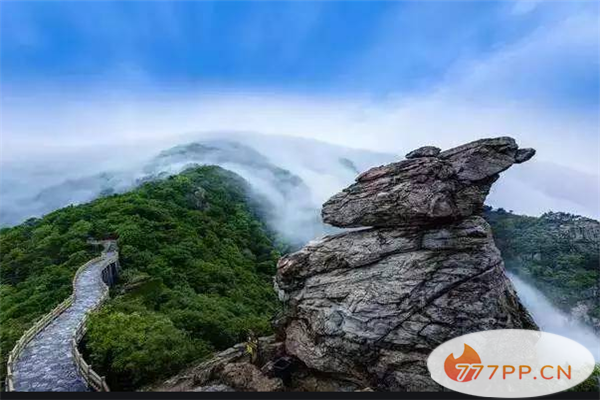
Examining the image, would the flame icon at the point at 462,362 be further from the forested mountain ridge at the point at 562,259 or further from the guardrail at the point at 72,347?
the forested mountain ridge at the point at 562,259

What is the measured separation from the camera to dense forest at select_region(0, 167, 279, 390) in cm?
1812

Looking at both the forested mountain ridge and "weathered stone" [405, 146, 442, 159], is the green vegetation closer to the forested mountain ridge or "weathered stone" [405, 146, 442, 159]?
the forested mountain ridge

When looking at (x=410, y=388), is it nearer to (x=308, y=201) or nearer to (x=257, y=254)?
(x=257, y=254)

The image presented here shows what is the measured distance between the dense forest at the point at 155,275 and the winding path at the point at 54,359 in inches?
31.5

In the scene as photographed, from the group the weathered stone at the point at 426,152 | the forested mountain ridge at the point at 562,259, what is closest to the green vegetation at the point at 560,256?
the forested mountain ridge at the point at 562,259

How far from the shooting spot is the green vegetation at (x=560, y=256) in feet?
187

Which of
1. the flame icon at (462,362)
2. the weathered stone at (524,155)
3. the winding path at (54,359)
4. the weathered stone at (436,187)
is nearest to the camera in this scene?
the flame icon at (462,362)

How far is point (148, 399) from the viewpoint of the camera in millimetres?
14094

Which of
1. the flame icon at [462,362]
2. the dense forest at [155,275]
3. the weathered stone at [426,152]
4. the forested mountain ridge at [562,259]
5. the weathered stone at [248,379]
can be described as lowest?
the forested mountain ridge at [562,259]

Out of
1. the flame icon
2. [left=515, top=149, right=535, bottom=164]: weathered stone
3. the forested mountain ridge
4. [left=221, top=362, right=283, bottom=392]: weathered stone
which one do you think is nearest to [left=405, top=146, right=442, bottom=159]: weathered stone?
[left=515, top=149, right=535, bottom=164]: weathered stone

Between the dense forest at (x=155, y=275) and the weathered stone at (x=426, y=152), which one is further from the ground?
the weathered stone at (x=426, y=152)

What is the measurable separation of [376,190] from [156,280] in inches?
642

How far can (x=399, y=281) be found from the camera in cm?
1609

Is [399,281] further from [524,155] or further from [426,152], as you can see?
[524,155]
